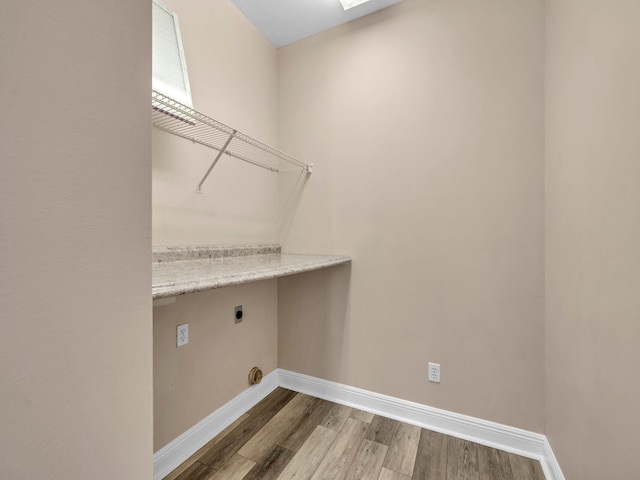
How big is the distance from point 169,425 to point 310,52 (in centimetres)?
237

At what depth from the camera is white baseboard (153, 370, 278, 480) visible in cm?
125

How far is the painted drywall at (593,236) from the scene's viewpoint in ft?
2.40

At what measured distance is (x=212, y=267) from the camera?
48.5 inches

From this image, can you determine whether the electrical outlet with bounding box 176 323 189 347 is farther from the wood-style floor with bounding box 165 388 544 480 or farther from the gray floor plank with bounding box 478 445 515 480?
the gray floor plank with bounding box 478 445 515 480

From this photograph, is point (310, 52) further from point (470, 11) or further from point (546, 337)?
point (546, 337)

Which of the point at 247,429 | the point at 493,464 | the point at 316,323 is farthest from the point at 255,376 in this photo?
the point at 493,464

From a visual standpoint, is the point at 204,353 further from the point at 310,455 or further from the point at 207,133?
the point at 207,133

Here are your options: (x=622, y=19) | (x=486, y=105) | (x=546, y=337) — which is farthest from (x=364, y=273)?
(x=622, y=19)

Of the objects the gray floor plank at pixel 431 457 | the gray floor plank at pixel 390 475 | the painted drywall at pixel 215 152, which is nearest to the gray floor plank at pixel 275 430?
the gray floor plank at pixel 390 475

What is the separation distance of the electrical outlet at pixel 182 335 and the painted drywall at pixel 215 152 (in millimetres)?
413

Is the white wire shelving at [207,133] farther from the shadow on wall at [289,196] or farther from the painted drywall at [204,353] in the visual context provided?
the painted drywall at [204,353]

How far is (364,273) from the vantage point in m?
1.77

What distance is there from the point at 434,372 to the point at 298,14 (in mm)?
2324

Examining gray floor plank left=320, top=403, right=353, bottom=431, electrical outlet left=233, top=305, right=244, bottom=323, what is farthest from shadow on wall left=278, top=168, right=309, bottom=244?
gray floor plank left=320, top=403, right=353, bottom=431
